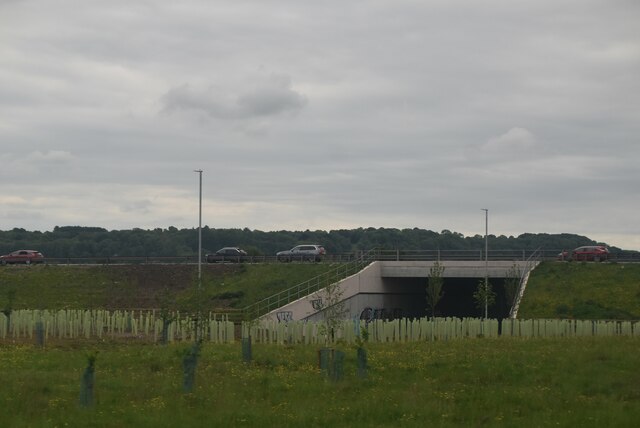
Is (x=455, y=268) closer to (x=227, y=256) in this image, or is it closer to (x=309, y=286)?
(x=309, y=286)

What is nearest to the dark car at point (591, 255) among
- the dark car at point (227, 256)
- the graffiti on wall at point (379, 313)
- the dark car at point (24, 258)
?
the graffiti on wall at point (379, 313)

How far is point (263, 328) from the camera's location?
60031 mm

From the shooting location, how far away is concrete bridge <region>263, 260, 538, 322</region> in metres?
77.9

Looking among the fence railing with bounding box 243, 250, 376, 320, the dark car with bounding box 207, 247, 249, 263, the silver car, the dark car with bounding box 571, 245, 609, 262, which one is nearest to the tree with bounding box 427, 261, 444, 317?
the fence railing with bounding box 243, 250, 376, 320

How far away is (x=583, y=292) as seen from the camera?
7562cm

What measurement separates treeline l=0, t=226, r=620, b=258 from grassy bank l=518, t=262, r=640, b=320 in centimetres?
8466

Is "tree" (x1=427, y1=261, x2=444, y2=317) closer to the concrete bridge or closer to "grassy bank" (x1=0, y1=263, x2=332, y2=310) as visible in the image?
the concrete bridge

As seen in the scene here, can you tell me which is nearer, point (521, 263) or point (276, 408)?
point (276, 408)

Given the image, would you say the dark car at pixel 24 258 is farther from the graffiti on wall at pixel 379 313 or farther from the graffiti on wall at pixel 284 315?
the graffiti on wall at pixel 284 315

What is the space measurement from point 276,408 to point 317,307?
42.8m

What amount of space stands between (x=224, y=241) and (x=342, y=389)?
157 meters

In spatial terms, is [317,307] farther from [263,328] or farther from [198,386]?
[198,386]

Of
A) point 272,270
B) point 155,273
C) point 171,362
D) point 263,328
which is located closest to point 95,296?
point 155,273

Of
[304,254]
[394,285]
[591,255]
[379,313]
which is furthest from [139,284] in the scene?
[591,255]
